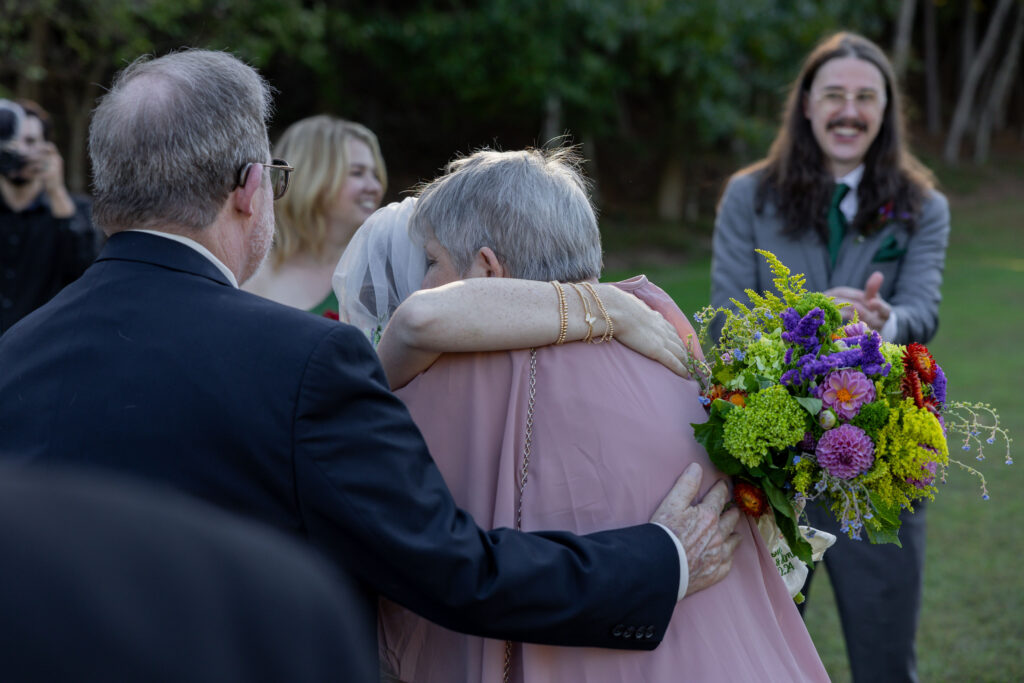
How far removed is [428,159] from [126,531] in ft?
84.5

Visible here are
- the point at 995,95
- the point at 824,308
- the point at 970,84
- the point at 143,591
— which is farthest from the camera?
the point at 995,95

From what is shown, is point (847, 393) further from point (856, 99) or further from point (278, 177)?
point (856, 99)

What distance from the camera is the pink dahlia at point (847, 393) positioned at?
2.32m

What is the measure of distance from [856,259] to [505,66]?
1622 centimetres

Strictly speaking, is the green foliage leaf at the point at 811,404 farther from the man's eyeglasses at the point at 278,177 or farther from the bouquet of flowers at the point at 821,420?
the man's eyeglasses at the point at 278,177

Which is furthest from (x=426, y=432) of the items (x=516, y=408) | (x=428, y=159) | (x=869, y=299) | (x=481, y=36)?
(x=428, y=159)

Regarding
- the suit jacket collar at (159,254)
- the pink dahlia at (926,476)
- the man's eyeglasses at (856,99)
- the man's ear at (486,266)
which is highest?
the suit jacket collar at (159,254)

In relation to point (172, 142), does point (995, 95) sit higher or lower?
lower

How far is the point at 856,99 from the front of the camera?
444 centimetres

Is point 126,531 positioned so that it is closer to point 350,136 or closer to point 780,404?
point 780,404

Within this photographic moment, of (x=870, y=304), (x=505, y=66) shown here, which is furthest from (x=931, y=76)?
(x=870, y=304)

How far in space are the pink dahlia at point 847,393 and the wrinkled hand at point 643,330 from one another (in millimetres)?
370

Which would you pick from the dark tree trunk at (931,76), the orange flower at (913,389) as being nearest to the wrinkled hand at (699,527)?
the orange flower at (913,389)

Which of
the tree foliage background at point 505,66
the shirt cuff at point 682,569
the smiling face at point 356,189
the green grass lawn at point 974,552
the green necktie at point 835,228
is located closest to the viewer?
the shirt cuff at point 682,569
